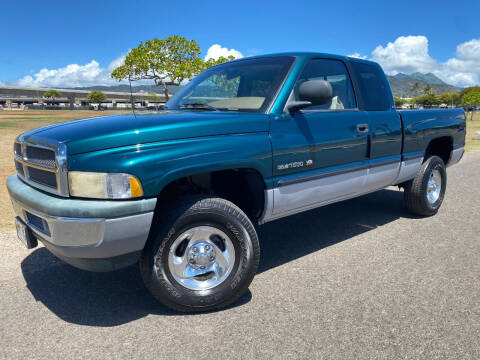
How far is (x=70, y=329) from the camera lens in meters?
2.65

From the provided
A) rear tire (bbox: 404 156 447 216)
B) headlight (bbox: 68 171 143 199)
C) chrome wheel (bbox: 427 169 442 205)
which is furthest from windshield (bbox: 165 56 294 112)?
chrome wheel (bbox: 427 169 442 205)

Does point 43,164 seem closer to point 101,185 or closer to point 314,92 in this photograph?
point 101,185

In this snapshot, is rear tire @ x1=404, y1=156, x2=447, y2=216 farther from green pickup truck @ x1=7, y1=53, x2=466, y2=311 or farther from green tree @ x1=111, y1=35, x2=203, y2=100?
green tree @ x1=111, y1=35, x2=203, y2=100

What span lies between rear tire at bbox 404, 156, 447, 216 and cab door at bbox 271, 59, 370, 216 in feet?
4.43

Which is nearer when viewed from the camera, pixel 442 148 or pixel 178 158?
pixel 178 158

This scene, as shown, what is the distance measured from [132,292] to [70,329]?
0.60 meters

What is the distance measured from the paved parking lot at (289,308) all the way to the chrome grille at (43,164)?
939 millimetres

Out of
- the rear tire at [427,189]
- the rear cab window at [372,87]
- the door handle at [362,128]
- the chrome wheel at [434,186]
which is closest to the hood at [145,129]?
the door handle at [362,128]

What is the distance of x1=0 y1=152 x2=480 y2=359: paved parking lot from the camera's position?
95.4 inches

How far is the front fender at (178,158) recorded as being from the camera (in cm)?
242

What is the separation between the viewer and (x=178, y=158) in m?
2.61

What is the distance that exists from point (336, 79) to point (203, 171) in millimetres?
2107

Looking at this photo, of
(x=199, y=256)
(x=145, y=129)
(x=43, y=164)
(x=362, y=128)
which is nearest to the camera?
(x=145, y=129)

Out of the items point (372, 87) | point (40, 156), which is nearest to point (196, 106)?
point (40, 156)
